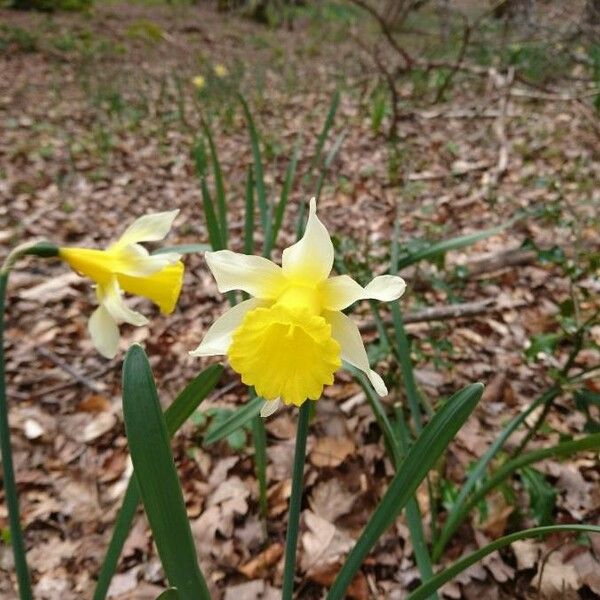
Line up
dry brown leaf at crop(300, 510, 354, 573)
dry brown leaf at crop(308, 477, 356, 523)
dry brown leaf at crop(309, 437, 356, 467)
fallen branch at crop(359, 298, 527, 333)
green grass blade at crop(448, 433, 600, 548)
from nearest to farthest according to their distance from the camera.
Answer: green grass blade at crop(448, 433, 600, 548) → dry brown leaf at crop(300, 510, 354, 573) → dry brown leaf at crop(308, 477, 356, 523) → dry brown leaf at crop(309, 437, 356, 467) → fallen branch at crop(359, 298, 527, 333)

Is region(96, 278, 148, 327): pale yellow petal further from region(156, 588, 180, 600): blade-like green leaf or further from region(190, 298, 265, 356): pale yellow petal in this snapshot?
region(156, 588, 180, 600): blade-like green leaf

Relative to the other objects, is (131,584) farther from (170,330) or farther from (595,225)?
(595,225)

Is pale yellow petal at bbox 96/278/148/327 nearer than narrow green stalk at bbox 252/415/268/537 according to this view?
Yes

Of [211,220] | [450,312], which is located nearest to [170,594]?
[211,220]

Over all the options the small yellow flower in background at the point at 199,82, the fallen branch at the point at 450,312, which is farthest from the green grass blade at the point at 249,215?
the small yellow flower in background at the point at 199,82

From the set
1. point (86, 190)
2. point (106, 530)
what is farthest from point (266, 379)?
point (86, 190)

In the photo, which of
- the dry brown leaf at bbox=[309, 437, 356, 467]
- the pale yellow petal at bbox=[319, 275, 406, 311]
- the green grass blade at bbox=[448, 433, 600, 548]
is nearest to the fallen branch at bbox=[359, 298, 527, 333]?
the dry brown leaf at bbox=[309, 437, 356, 467]

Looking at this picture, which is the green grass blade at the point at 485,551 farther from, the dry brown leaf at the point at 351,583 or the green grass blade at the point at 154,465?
the dry brown leaf at the point at 351,583
